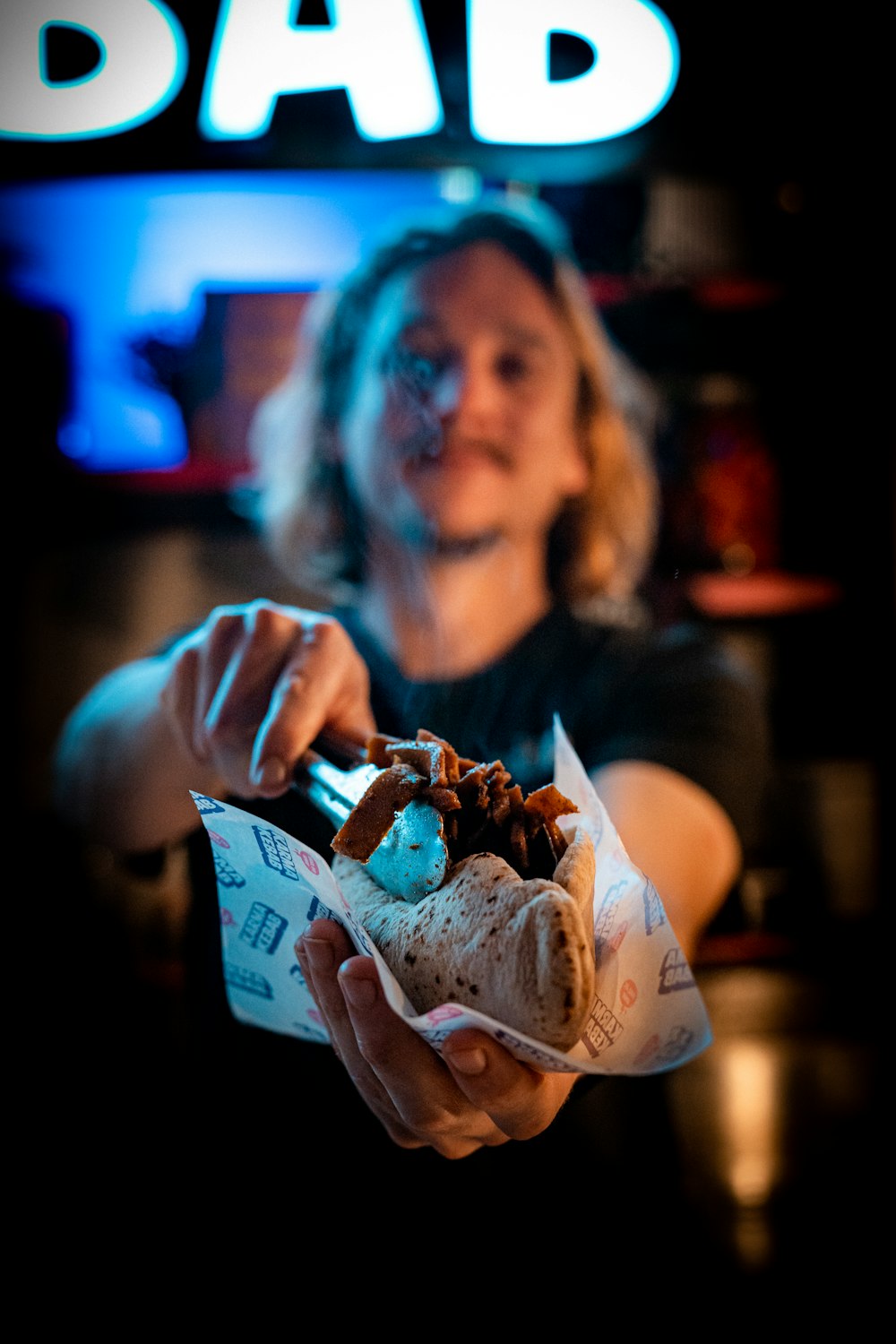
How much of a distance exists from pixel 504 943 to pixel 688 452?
1.35 m

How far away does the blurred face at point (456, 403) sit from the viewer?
39.8 inches

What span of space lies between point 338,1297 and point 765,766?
0.88 metres

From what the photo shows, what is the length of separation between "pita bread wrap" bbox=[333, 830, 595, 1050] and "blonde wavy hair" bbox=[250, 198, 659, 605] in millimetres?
695

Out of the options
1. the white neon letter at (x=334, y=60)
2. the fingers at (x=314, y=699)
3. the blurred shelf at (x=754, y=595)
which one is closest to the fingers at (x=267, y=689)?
the fingers at (x=314, y=699)

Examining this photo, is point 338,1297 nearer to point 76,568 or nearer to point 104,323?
point 76,568

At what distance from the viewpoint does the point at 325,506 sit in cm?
115

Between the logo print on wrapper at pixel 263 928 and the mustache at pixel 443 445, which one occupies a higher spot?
the mustache at pixel 443 445

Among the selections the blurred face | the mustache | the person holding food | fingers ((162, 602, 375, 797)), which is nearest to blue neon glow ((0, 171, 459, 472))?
the person holding food

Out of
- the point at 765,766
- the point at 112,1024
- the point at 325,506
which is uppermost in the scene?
the point at 325,506

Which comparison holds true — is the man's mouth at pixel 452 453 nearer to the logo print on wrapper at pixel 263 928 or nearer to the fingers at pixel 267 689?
the fingers at pixel 267 689

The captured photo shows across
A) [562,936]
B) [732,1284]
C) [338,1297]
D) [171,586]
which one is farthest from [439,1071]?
[171,586]

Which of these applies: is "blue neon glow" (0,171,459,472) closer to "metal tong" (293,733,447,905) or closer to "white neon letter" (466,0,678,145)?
"white neon letter" (466,0,678,145)

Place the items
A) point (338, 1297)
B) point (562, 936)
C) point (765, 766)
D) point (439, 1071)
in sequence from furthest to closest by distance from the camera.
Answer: point (765, 766)
point (338, 1297)
point (439, 1071)
point (562, 936)

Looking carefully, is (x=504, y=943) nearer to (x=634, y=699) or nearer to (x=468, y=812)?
(x=468, y=812)
